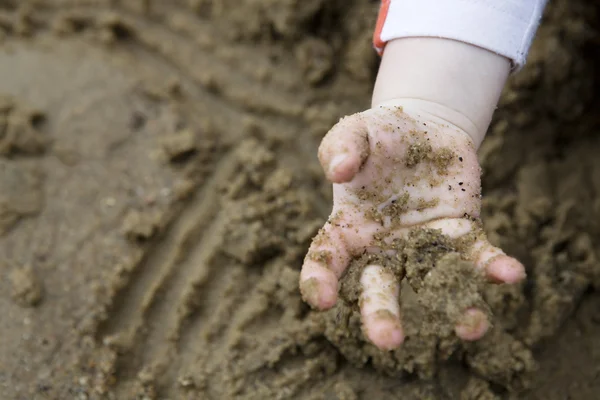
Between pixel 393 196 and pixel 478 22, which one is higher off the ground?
pixel 478 22

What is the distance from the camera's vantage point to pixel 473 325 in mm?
1080

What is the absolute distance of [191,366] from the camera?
5.22 ft

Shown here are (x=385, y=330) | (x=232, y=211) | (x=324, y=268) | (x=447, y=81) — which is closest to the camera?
(x=385, y=330)

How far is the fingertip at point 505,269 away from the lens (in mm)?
1098

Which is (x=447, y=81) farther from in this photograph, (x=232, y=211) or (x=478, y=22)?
(x=232, y=211)

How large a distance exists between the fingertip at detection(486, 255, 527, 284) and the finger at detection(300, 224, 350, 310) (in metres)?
0.27

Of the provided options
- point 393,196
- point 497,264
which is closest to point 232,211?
point 393,196

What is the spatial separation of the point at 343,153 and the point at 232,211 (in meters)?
0.76

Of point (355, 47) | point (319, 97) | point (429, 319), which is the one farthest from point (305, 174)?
point (429, 319)

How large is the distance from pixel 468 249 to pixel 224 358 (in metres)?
0.73

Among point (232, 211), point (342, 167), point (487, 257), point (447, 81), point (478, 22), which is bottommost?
point (232, 211)

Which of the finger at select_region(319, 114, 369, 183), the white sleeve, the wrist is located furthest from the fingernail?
the white sleeve

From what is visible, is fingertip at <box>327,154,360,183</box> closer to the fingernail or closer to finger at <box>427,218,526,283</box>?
the fingernail

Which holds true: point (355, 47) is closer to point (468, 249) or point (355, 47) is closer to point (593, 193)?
point (593, 193)
